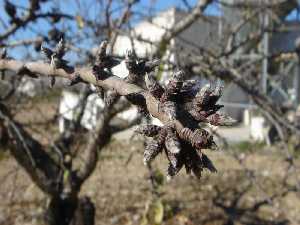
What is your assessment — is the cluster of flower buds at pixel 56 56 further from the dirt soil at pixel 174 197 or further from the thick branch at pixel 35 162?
the dirt soil at pixel 174 197

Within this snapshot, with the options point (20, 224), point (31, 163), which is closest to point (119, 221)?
point (20, 224)

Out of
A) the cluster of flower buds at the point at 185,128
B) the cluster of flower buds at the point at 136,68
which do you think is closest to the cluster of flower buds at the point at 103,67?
the cluster of flower buds at the point at 136,68

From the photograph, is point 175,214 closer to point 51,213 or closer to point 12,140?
point 51,213

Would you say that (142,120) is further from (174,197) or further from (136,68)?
(174,197)

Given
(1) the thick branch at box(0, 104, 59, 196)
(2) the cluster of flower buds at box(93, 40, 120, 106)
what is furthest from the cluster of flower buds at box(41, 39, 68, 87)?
(1) the thick branch at box(0, 104, 59, 196)

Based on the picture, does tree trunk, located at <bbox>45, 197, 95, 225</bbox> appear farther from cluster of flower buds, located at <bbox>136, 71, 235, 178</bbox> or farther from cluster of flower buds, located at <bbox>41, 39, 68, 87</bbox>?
cluster of flower buds, located at <bbox>136, 71, 235, 178</bbox>

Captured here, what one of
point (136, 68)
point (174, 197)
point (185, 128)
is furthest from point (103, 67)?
point (174, 197)
